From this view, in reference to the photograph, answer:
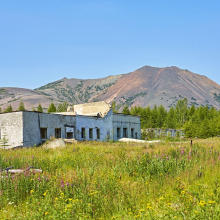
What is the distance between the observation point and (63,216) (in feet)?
17.9

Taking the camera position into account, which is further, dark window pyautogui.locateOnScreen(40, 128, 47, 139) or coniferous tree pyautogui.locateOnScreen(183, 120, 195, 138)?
coniferous tree pyautogui.locateOnScreen(183, 120, 195, 138)

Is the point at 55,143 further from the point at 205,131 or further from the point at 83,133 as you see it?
the point at 205,131

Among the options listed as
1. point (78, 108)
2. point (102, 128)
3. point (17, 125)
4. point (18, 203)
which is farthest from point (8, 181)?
point (78, 108)

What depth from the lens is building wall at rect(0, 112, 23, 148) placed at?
24984 millimetres

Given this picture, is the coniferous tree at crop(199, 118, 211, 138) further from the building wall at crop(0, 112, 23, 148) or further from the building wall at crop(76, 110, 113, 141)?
the building wall at crop(0, 112, 23, 148)

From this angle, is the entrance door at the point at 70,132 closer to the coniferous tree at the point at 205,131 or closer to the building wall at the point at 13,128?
the building wall at the point at 13,128

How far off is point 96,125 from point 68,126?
5.31 meters

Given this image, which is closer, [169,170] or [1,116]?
[169,170]

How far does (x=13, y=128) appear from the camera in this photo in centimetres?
2530

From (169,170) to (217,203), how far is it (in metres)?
3.43

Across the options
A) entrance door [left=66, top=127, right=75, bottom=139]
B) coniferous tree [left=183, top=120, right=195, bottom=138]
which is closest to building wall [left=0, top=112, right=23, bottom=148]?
entrance door [left=66, top=127, right=75, bottom=139]

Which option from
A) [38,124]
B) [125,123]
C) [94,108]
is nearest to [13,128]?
[38,124]

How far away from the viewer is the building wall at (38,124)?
25344mm

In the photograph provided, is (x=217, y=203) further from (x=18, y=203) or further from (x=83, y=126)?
(x=83, y=126)
